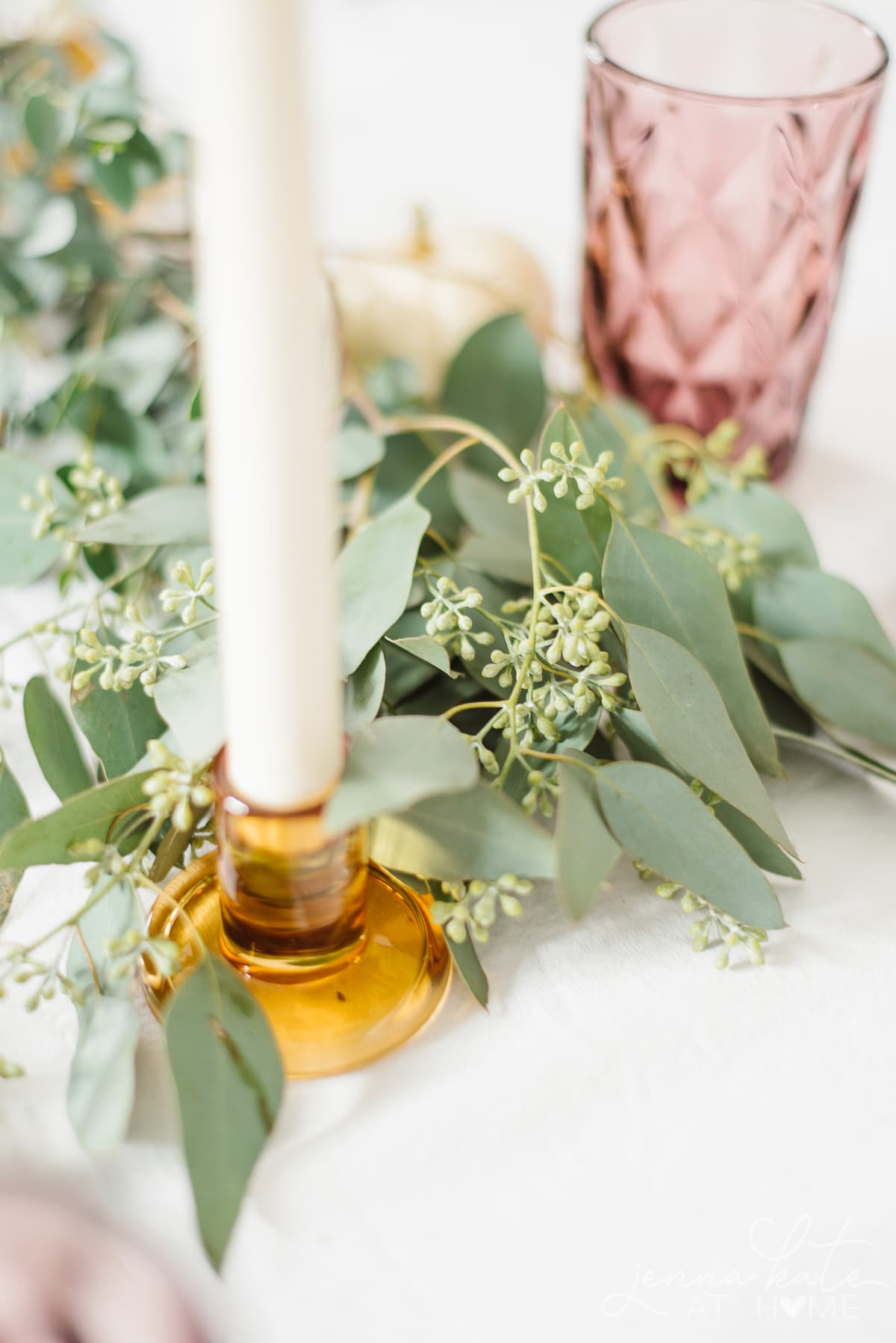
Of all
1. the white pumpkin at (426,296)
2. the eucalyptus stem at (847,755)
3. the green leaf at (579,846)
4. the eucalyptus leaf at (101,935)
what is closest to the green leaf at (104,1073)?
→ the eucalyptus leaf at (101,935)

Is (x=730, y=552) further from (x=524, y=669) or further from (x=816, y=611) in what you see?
(x=524, y=669)

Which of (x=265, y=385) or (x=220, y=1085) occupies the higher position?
(x=265, y=385)

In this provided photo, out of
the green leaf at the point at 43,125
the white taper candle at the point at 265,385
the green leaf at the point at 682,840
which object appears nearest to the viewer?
the white taper candle at the point at 265,385

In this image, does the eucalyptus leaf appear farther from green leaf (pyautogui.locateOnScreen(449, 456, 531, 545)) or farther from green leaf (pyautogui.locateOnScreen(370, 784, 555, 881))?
green leaf (pyautogui.locateOnScreen(449, 456, 531, 545))

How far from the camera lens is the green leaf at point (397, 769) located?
0.24 m

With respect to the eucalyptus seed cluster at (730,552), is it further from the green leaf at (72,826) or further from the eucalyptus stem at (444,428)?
the green leaf at (72,826)

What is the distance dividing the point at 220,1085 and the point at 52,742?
0.13 meters

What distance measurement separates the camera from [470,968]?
1.00 ft

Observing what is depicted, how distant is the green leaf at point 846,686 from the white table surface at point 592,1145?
0.02 meters

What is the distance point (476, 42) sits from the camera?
3.07ft

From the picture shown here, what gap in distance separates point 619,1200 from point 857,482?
15.0 inches

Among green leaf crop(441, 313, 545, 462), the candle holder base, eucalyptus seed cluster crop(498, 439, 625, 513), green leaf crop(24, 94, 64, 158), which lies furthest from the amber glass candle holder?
green leaf crop(24, 94, 64, 158)

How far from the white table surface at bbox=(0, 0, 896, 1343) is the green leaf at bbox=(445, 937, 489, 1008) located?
1 centimetres

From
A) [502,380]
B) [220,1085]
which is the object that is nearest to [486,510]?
[502,380]
